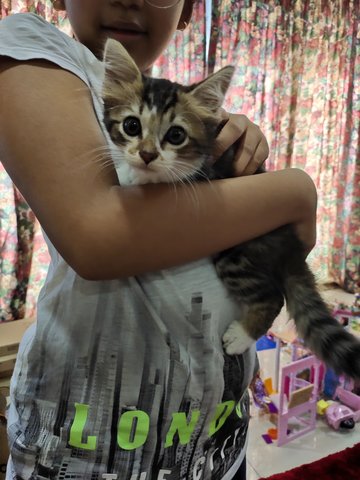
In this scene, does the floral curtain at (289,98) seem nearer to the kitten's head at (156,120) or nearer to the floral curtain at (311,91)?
the floral curtain at (311,91)

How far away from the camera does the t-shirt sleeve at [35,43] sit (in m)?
0.54

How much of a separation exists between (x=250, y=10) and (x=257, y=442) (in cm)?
292

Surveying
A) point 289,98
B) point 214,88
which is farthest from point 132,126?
point 289,98

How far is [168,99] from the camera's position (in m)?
0.77

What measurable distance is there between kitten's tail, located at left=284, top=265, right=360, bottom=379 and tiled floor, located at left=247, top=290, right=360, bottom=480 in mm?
921

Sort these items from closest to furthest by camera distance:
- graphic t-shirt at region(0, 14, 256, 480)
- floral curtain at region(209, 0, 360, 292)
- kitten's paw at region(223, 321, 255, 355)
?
graphic t-shirt at region(0, 14, 256, 480) < kitten's paw at region(223, 321, 255, 355) < floral curtain at region(209, 0, 360, 292)

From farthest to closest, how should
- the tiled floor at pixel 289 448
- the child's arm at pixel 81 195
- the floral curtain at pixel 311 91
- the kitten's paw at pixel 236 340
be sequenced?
the floral curtain at pixel 311 91 → the tiled floor at pixel 289 448 → the kitten's paw at pixel 236 340 → the child's arm at pixel 81 195

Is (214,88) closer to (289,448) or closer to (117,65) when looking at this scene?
(117,65)

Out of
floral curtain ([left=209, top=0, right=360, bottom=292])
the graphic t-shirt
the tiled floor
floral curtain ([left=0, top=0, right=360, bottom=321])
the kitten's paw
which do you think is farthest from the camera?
floral curtain ([left=209, top=0, right=360, bottom=292])

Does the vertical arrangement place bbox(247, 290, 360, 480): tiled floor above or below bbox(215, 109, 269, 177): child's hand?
below

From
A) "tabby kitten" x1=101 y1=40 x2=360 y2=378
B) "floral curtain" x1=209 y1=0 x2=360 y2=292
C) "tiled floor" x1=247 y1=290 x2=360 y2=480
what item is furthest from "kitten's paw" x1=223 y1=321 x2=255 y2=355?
"floral curtain" x1=209 y1=0 x2=360 y2=292

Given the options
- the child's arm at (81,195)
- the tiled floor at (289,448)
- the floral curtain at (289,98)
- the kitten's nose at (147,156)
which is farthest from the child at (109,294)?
the floral curtain at (289,98)

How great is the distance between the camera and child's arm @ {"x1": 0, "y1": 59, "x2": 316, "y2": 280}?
52 cm

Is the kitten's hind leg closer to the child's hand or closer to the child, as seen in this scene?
the child
